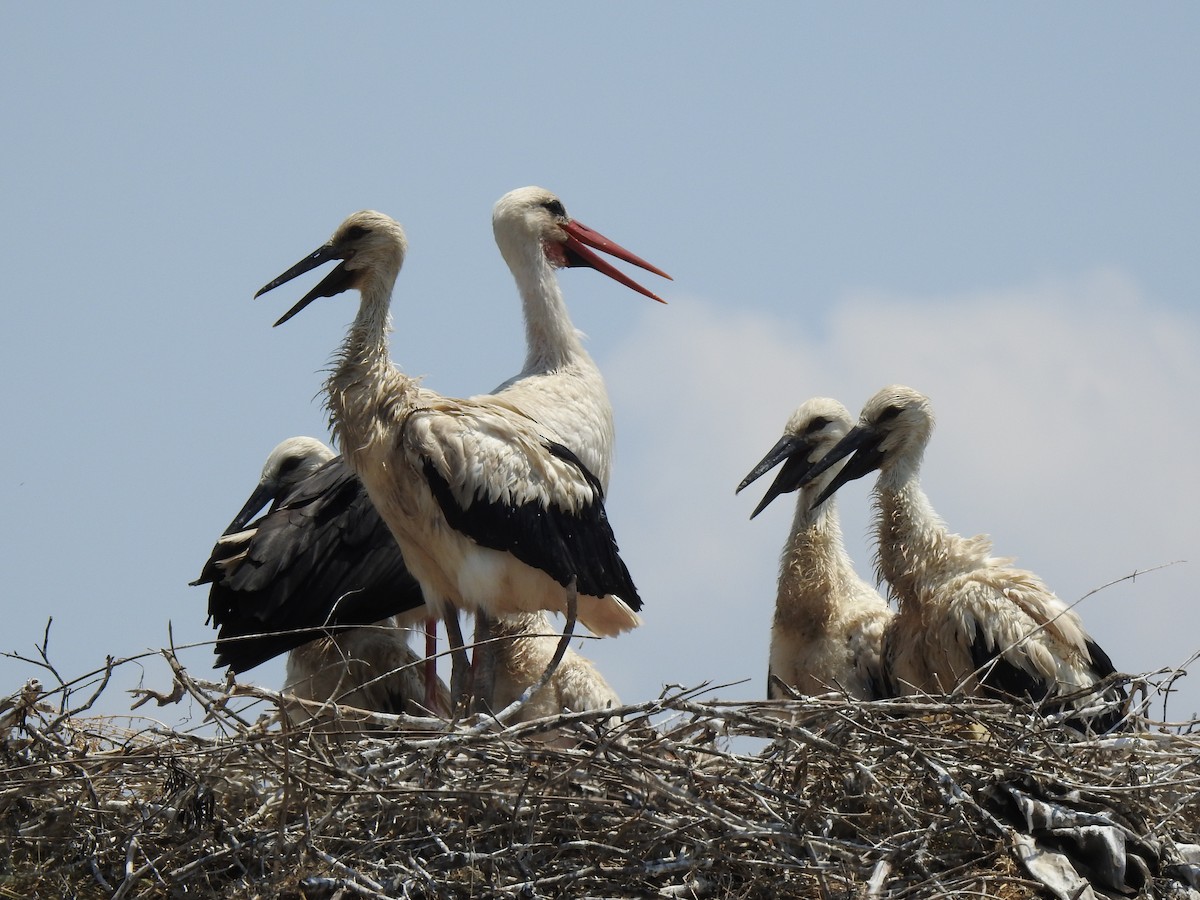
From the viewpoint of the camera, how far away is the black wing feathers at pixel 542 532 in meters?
6.20

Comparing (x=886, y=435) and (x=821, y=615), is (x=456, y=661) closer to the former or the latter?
(x=821, y=615)

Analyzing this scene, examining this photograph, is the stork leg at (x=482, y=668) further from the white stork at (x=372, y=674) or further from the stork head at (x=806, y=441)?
the stork head at (x=806, y=441)

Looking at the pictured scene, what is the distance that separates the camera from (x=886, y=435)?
7234mm

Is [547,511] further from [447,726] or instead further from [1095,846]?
[1095,846]

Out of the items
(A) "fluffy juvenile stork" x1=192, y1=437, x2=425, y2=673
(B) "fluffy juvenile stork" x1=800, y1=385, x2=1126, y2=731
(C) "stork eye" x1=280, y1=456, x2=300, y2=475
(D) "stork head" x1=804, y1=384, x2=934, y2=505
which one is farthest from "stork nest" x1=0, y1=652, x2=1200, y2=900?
(C) "stork eye" x1=280, y1=456, x2=300, y2=475

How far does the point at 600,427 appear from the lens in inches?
290

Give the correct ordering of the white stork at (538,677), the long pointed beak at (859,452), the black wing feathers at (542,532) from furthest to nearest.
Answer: the long pointed beak at (859,452) < the white stork at (538,677) < the black wing feathers at (542,532)

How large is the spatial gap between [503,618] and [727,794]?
6.49 feet

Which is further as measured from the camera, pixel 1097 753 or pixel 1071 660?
pixel 1071 660

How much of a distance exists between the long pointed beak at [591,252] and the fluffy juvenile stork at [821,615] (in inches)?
41.1

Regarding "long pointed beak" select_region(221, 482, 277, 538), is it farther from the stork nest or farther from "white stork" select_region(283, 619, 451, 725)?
the stork nest

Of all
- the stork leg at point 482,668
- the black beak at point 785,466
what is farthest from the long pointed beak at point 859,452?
the stork leg at point 482,668

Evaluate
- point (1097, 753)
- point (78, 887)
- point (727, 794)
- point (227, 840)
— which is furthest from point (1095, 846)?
point (78, 887)

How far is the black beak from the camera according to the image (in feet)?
26.1
